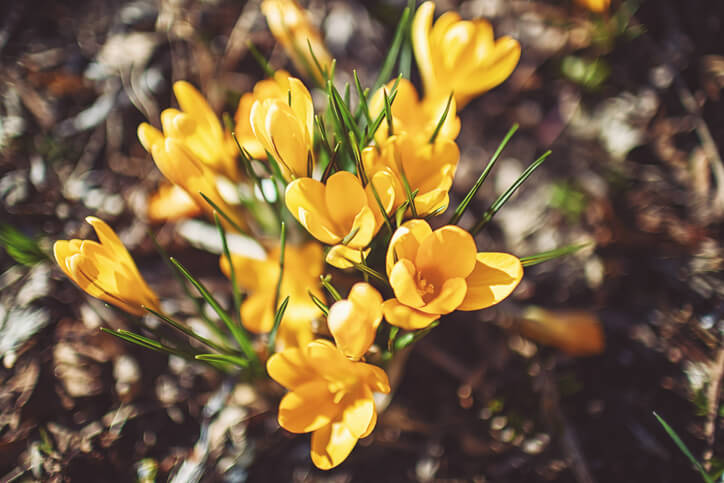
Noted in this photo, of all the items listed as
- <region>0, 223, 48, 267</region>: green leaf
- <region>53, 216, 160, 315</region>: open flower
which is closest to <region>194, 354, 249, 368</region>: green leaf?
<region>53, 216, 160, 315</region>: open flower

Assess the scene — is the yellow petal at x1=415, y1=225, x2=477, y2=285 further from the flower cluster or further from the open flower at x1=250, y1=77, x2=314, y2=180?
the open flower at x1=250, y1=77, x2=314, y2=180

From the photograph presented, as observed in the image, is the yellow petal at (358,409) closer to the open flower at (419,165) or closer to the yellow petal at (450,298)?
the yellow petal at (450,298)

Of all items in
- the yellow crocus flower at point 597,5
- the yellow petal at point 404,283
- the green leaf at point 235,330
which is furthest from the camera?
the yellow crocus flower at point 597,5

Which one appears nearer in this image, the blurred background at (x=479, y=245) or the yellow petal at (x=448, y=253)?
the yellow petal at (x=448, y=253)

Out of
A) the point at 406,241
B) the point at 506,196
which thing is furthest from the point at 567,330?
the point at 406,241

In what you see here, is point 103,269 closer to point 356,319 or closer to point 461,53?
point 356,319

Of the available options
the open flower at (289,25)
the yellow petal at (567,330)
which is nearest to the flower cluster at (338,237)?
the open flower at (289,25)

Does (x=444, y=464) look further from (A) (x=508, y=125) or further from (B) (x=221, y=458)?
(A) (x=508, y=125)
